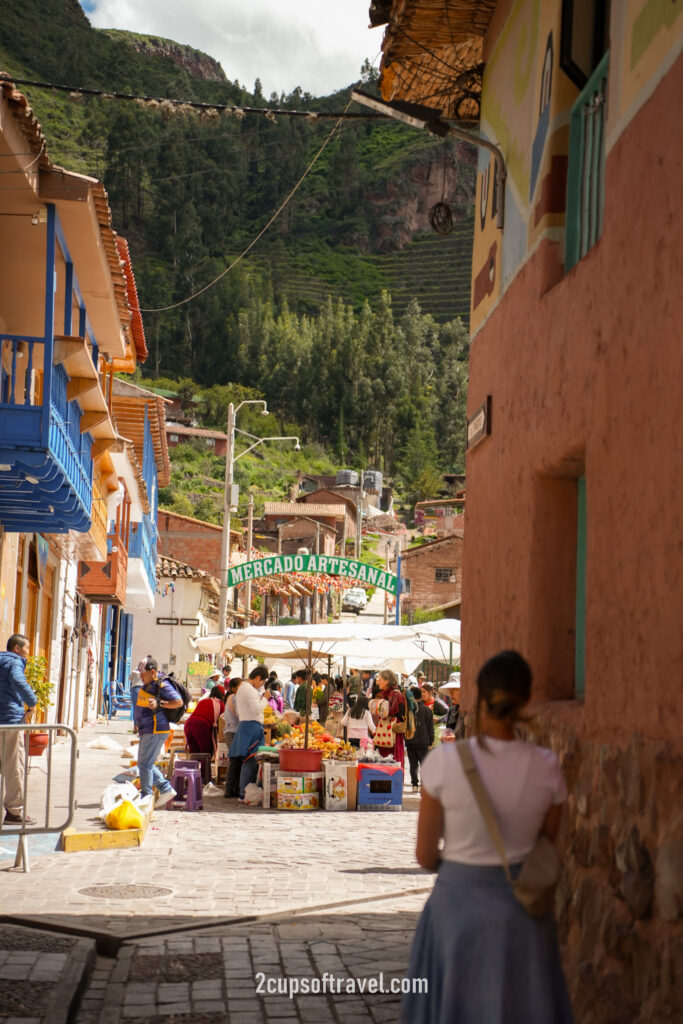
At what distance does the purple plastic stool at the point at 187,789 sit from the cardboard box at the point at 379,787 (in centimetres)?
204

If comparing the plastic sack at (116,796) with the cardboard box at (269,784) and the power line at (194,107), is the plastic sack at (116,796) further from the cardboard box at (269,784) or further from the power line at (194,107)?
the power line at (194,107)

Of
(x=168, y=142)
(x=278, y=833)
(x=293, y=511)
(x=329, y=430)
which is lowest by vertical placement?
(x=278, y=833)

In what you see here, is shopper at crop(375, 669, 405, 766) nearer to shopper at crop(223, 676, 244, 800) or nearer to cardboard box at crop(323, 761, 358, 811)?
cardboard box at crop(323, 761, 358, 811)

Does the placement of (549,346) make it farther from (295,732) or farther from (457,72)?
(295,732)

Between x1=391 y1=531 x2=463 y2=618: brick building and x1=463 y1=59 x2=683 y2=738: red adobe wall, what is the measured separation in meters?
66.1

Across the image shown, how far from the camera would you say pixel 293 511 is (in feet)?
284

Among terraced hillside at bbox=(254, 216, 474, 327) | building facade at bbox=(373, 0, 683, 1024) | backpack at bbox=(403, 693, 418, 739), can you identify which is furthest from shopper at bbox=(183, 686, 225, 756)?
terraced hillside at bbox=(254, 216, 474, 327)

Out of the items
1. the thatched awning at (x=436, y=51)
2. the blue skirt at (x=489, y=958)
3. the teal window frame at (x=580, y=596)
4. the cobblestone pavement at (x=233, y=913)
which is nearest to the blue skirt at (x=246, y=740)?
the cobblestone pavement at (x=233, y=913)

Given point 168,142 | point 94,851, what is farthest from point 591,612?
point 168,142

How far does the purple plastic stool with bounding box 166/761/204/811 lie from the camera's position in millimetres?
14930

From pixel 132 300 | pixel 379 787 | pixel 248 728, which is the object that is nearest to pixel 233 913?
pixel 248 728

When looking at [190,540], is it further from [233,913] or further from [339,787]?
[233,913]

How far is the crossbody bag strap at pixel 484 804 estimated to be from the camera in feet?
12.4

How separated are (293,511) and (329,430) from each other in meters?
49.0
